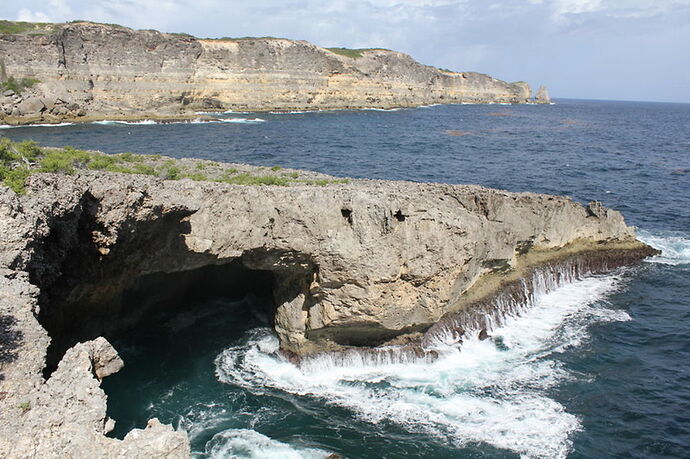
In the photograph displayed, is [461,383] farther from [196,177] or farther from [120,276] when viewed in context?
[196,177]

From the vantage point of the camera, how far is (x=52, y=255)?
496 inches

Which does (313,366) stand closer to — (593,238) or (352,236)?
(352,236)

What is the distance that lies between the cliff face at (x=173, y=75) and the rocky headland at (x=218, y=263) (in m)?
70.7

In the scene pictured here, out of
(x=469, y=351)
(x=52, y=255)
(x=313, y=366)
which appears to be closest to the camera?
(x=52, y=255)

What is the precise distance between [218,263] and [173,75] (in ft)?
289

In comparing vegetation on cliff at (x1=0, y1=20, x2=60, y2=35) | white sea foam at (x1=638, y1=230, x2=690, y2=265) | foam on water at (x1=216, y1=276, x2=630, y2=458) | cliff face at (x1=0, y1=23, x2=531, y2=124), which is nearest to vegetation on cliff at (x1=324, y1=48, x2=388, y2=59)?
cliff face at (x1=0, y1=23, x2=531, y2=124)

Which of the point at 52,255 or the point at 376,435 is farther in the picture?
the point at 376,435

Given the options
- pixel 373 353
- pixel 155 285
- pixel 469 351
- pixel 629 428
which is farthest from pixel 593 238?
pixel 155 285

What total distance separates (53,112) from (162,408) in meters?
78.2

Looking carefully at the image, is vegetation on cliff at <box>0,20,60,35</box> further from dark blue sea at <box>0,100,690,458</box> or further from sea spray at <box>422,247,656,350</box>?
sea spray at <box>422,247,656,350</box>

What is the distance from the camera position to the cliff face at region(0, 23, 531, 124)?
7788 cm

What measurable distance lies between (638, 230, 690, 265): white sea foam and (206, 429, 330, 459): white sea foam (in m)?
25.0

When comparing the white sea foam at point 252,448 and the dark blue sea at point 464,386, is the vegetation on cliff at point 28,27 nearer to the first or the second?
the dark blue sea at point 464,386

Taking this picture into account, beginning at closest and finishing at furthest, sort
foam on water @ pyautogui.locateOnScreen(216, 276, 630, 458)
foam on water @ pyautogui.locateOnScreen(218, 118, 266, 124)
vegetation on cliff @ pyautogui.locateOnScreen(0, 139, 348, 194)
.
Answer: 1. vegetation on cliff @ pyautogui.locateOnScreen(0, 139, 348, 194)
2. foam on water @ pyautogui.locateOnScreen(216, 276, 630, 458)
3. foam on water @ pyautogui.locateOnScreen(218, 118, 266, 124)
